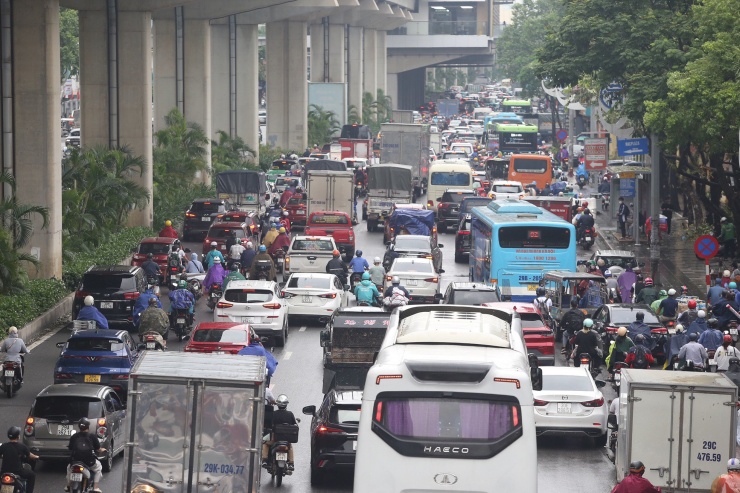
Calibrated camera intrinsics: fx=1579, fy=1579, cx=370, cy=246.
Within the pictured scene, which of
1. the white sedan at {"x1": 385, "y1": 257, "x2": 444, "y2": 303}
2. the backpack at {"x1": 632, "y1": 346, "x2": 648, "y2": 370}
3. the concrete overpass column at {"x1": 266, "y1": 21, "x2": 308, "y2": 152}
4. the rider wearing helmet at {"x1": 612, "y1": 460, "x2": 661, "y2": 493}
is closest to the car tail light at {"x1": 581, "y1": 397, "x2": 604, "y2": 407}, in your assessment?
the backpack at {"x1": 632, "y1": 346, "x2": 648, "y2": 370}

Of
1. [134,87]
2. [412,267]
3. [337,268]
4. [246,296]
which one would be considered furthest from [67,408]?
[134,87]

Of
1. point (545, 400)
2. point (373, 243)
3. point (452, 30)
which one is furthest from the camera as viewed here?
point (452, 30)

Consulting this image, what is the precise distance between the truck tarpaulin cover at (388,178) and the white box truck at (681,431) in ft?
142

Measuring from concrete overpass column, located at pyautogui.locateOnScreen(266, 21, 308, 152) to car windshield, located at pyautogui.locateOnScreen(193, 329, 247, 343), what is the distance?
7115 centimetres

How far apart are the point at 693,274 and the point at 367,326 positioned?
2318 centimetres

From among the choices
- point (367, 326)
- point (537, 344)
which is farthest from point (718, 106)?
point (367, 326)

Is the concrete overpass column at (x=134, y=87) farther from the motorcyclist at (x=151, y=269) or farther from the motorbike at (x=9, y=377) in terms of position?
the motorbike at (x=9, y=377)

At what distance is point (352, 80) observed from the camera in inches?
4806

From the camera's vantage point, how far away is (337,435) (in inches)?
805

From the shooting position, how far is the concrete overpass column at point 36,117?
135 feet

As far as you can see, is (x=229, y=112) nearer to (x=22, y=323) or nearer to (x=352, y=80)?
(x=352, y=80)

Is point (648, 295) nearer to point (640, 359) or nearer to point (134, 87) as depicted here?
point (640, 359)

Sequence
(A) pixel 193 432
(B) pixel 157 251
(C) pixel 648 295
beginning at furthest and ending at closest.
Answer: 1. (B) pixel 157 251
2. (C) pixel 648 295
3. (A) pixel 193 432

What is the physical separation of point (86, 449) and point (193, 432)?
2549 mm
